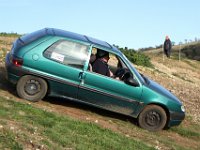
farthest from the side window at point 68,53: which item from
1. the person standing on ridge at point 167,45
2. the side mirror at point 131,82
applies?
the person standing on ridge at point 167,45

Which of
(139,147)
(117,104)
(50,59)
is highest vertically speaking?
(50,59)

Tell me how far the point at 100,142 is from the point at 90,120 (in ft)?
5.43

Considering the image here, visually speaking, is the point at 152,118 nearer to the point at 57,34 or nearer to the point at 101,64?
the point at 101,64

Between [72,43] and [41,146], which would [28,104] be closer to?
[72,43]

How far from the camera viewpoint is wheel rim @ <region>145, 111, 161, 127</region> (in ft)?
36.6

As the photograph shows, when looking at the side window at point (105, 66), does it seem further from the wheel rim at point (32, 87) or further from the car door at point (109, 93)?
the wheel rim at point (32, 87)

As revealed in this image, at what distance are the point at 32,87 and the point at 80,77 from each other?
1059 millimetres

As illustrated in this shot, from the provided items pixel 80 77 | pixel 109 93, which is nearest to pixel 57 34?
pixel 80 77

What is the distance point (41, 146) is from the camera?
7.60 metres

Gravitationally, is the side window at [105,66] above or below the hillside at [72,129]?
above

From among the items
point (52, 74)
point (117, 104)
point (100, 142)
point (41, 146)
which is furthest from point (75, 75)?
point (41, 146)

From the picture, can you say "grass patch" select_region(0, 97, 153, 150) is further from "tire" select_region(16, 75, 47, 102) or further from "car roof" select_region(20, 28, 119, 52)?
"car roof" select_region(20, 28, 119, 52)

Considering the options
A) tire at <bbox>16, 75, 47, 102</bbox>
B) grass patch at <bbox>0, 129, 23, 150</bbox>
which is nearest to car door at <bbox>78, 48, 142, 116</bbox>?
tire at <bbox>16, 75, 47, 102</bbox>

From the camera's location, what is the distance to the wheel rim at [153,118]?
36.6 feet
